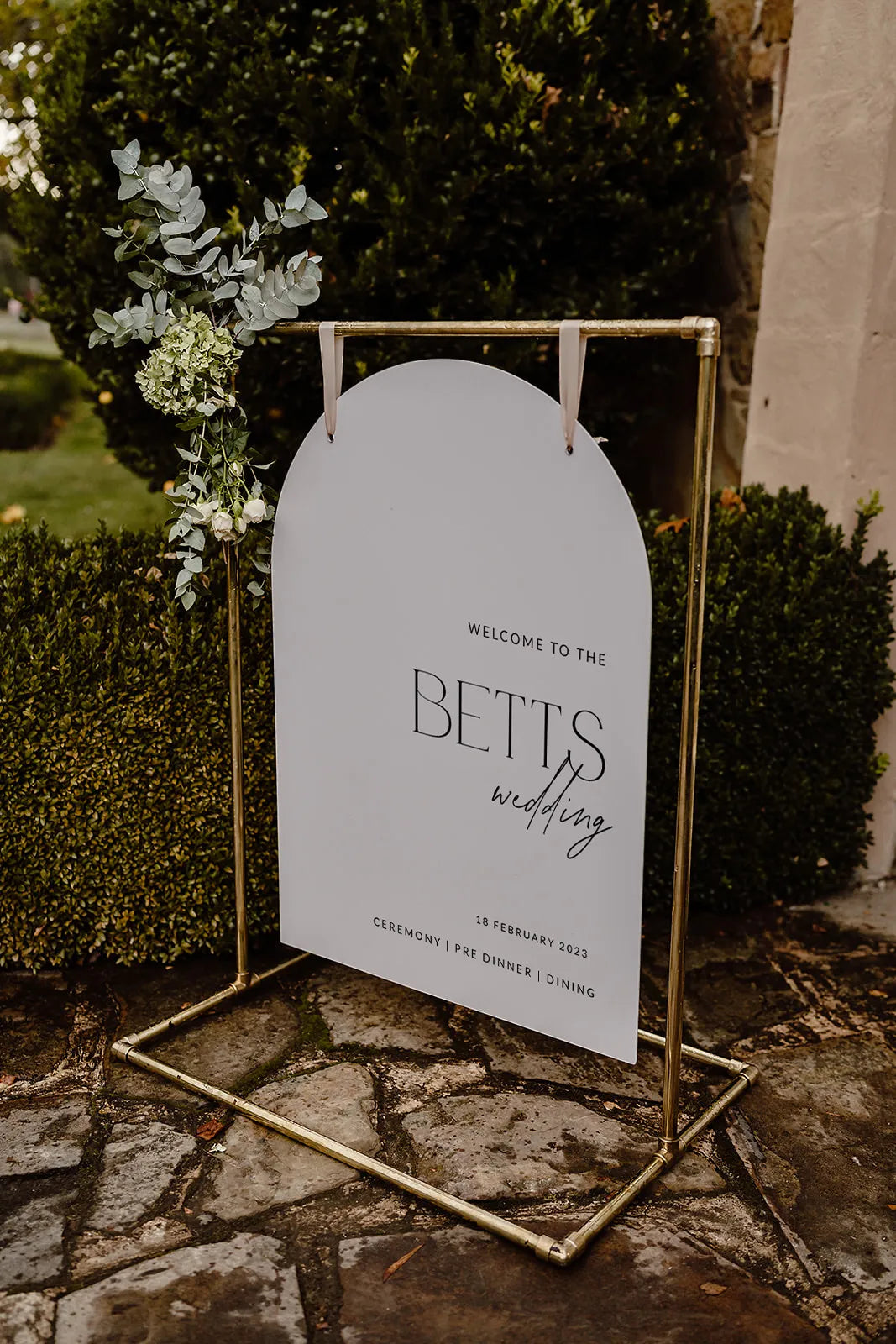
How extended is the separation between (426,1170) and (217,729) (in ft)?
3.83

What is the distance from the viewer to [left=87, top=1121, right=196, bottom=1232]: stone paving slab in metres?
2.13

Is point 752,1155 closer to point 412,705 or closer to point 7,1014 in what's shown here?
point 412,705

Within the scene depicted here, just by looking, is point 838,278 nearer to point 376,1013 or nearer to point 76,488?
point 376,1013

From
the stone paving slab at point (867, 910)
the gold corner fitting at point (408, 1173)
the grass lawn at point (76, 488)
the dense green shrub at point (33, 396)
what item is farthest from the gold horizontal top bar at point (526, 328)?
the dense green shrub at point (33, 396)

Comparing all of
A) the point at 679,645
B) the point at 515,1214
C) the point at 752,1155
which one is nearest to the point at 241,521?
the point at 679,645

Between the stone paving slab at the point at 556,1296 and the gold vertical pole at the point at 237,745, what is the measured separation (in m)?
0.92

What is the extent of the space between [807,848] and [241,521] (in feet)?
6.17

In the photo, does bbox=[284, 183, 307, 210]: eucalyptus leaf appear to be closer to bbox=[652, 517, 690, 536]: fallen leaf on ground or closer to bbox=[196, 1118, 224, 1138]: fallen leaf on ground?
bbox=[652, 517, 690, 536]: fallen leaf on ground

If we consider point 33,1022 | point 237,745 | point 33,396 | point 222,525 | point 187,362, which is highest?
point 187,362

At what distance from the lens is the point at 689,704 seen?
2.06 m

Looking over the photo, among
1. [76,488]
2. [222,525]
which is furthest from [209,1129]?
[76,488]

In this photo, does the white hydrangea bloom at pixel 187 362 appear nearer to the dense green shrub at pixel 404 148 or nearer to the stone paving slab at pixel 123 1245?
the dense green shrub at pixel 404 148

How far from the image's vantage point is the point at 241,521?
247 cm

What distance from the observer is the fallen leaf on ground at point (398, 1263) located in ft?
6.56
